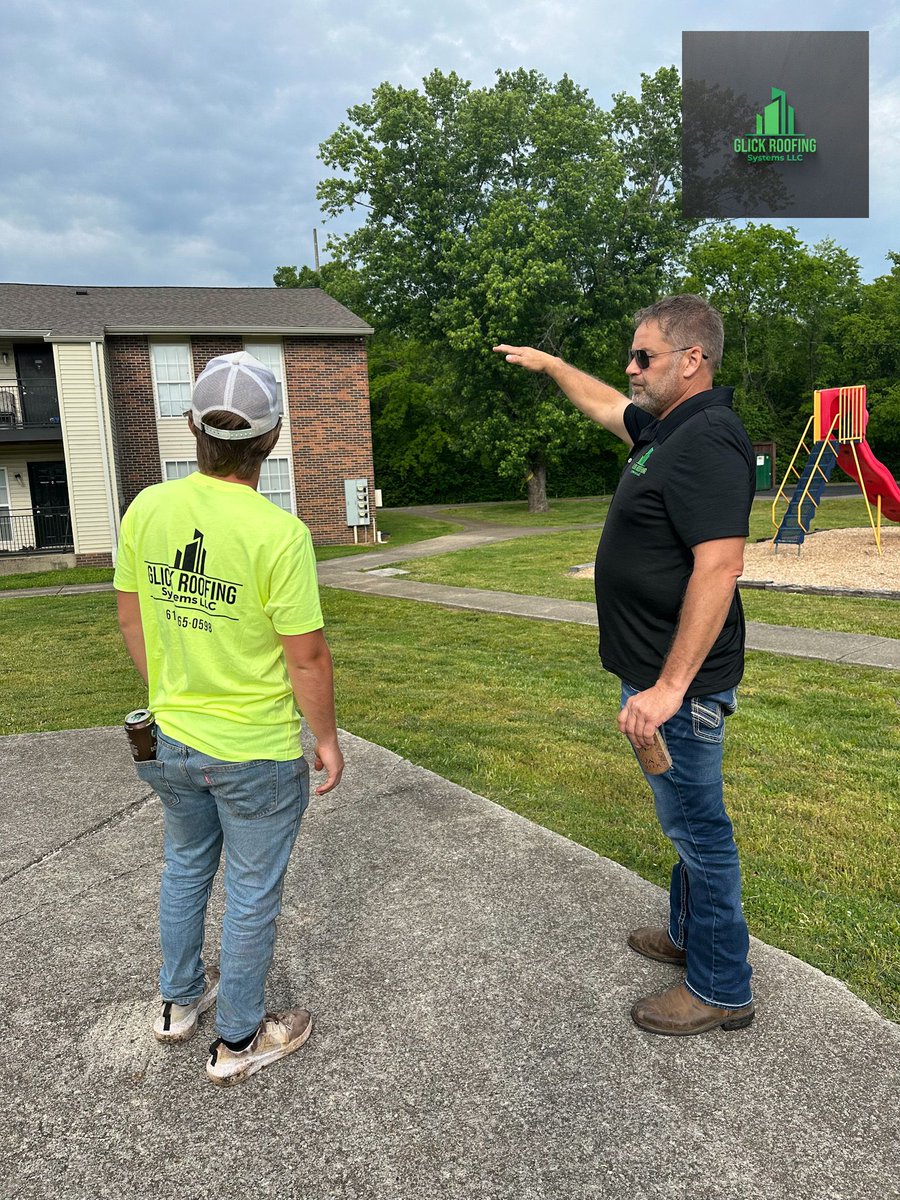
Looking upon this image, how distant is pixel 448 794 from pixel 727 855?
85.0 inches

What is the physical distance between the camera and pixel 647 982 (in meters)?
2.75

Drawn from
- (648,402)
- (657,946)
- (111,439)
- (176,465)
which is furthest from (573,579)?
(176,465)

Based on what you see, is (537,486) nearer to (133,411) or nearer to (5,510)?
(133,411)

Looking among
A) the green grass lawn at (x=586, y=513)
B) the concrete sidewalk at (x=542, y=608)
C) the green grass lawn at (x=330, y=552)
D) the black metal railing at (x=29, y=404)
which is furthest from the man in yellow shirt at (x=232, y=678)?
the black metal railing at (x=29, y=404)

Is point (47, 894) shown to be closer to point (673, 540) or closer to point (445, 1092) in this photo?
point (445, 1092)

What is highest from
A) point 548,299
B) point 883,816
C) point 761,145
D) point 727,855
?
point 761,145

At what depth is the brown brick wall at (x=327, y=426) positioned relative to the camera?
22594 mm

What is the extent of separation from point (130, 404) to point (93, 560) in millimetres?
4408

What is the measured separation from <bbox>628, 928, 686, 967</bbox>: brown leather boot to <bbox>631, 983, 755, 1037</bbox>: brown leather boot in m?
0.28

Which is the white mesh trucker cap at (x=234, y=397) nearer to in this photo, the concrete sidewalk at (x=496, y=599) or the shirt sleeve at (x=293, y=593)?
the shirt sleeve at (x=293, y=593)

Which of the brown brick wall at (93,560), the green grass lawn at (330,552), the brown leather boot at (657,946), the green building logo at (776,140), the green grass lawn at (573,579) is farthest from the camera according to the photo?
→ the green building logo at (776,140)

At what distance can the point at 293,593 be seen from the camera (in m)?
2.14

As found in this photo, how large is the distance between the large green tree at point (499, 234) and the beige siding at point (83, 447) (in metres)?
11.2

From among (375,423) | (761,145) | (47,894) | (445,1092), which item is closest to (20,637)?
(47,894)
